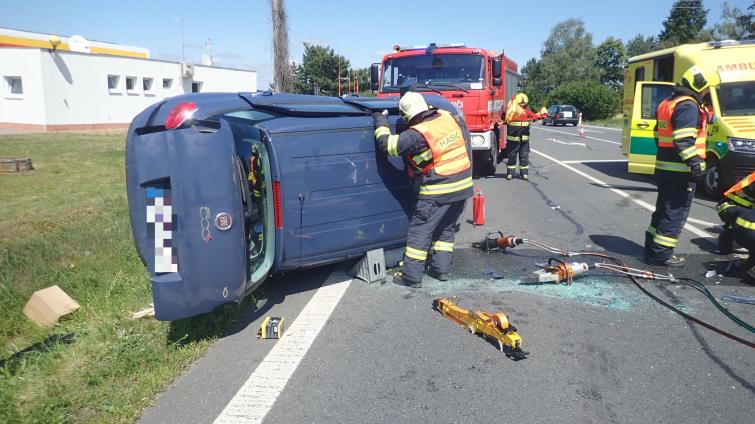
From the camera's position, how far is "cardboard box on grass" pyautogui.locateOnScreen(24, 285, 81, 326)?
4.64 m

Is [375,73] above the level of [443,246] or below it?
above

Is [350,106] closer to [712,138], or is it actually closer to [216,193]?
[216,193]

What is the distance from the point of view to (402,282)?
5.16m

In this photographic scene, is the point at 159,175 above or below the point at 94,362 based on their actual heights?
above

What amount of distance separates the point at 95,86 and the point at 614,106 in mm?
38310

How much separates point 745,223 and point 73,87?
90.6 ft

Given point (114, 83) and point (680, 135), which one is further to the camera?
point (114, 83)

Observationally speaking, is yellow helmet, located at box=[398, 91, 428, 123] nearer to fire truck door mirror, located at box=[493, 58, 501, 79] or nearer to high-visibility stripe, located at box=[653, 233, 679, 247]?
high-visibility stripe, located at box=[653, 233, 679, 247]

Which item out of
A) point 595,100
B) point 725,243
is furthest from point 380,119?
point 595,100

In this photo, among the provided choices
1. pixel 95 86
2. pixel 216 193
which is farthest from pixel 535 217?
pixel 95 86

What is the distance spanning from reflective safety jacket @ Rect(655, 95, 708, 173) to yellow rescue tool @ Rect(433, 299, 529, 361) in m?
2.71

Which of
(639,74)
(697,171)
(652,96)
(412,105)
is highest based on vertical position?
(639,74)

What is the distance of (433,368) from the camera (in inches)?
138

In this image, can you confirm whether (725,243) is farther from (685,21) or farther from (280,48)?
(685,21)
